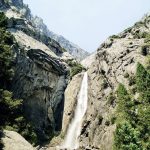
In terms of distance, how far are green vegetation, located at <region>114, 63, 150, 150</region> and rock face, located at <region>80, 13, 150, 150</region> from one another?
11.8 metres

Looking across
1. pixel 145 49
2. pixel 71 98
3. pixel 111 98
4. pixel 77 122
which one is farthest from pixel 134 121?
pixel 71 98

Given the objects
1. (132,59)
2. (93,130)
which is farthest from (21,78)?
(132,59)

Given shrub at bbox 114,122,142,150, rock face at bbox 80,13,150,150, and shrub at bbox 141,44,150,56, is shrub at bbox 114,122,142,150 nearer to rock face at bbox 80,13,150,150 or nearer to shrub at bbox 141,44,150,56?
rock face at bbox 80,13,150,150

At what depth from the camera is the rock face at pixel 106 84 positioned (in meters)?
73.1

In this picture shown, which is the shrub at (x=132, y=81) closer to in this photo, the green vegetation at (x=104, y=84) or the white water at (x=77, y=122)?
the green vegetation at (x=104, y=84)

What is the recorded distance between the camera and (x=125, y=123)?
49219 millimetres

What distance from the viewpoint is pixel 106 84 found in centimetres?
8294

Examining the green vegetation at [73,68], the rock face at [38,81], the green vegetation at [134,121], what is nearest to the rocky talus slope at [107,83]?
the rock face at [38,81]

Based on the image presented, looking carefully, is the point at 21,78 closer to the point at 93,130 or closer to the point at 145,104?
the point at 93,130

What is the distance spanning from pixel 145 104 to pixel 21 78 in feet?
116

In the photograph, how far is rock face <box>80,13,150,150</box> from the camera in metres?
73.1

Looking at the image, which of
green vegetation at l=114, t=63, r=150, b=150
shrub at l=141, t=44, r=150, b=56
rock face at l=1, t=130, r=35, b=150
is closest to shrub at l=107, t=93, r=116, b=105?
shrub at l=141, t=44, r=150, b=56

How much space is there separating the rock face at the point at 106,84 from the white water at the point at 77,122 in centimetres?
251

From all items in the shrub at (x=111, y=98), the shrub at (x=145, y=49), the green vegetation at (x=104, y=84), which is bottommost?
the shrub at (x=111, y=98)
